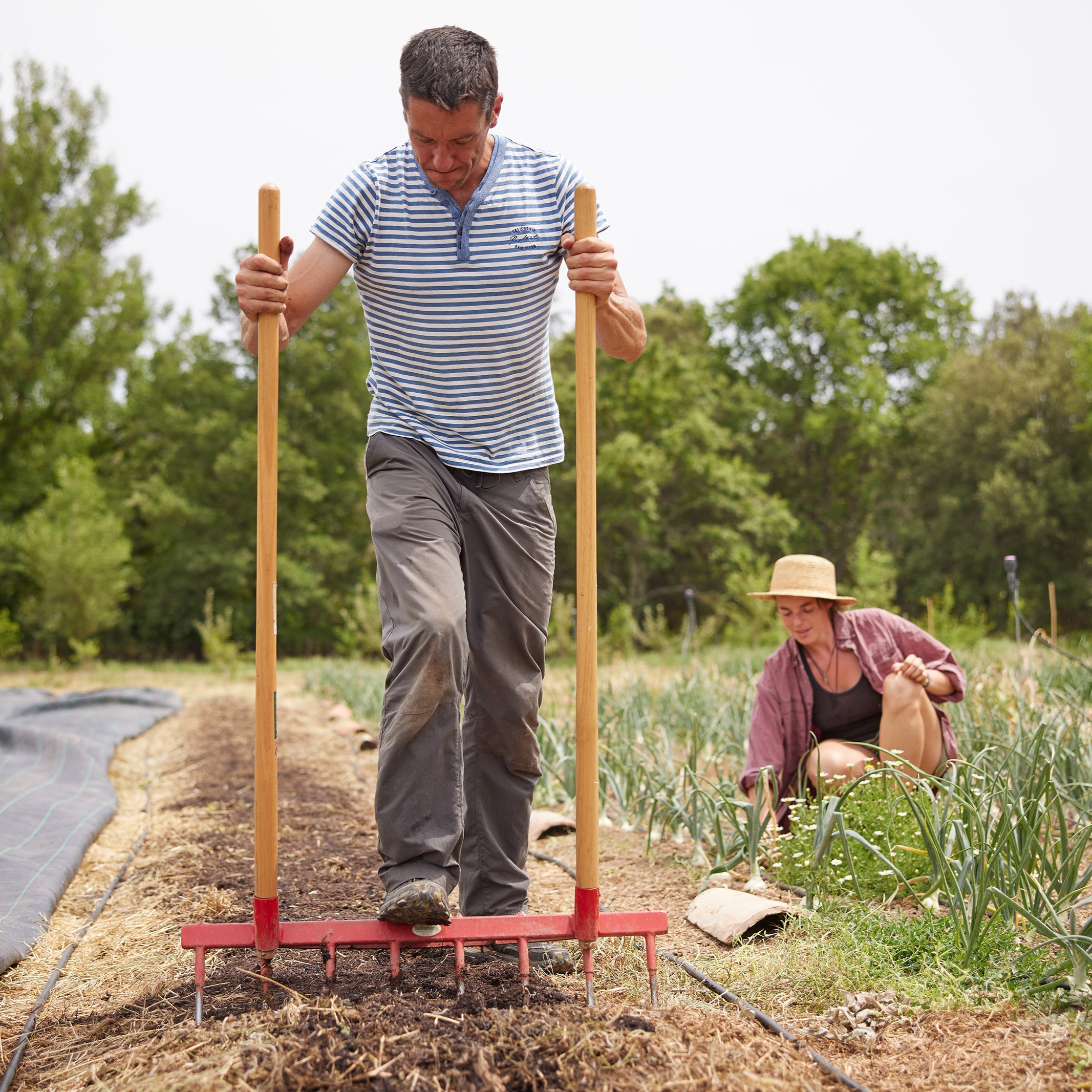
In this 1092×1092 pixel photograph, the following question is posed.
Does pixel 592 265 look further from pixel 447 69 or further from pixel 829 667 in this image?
pixel 829 667

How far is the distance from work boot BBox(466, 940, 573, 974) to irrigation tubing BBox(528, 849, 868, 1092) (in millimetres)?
271

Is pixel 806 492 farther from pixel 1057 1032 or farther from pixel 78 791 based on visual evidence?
pixel 1057 1032

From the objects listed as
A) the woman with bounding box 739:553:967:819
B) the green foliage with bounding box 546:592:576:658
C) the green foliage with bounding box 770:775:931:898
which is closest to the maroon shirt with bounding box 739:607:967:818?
the woman with bounding box 739:553:967:819

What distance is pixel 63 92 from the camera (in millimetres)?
21844

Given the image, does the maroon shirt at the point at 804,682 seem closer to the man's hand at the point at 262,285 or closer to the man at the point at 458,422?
the man at the point at 458,422

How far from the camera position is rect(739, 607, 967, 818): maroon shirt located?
3484mm

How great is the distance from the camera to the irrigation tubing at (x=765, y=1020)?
171cm

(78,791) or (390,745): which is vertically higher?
(390,745)

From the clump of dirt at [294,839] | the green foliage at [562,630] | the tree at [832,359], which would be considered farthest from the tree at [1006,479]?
the clump of dirt at [294,839]

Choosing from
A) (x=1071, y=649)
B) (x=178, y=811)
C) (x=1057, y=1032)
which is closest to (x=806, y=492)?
(x=1071, y=649)

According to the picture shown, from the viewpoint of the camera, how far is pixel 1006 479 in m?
22.7

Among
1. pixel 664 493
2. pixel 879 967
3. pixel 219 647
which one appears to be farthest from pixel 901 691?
pixel 664 493

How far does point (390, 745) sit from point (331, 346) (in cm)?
2314

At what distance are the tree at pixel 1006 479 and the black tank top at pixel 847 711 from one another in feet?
64.5
